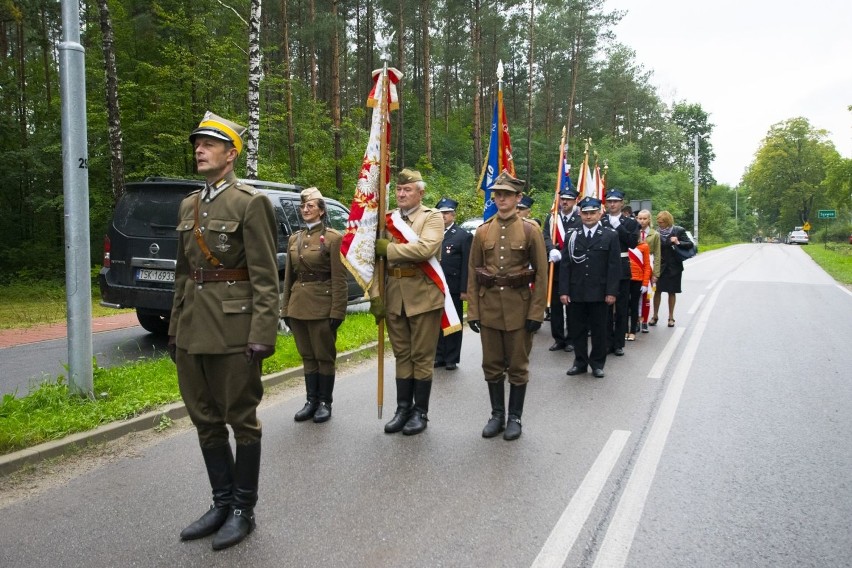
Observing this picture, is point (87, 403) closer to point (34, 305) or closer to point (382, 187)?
point (382, 187)

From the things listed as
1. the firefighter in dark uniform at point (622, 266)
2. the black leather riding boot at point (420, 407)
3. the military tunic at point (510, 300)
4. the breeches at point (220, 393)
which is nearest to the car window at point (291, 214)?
the military tunic at point (510, 300)

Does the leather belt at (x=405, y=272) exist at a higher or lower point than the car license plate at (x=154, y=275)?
higher

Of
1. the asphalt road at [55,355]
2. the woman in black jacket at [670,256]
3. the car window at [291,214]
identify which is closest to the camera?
the asphalt road at [55,355]

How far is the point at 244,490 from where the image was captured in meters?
3.55

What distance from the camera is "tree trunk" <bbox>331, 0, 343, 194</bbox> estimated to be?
24.9 m

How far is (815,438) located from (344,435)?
3872 millimetres

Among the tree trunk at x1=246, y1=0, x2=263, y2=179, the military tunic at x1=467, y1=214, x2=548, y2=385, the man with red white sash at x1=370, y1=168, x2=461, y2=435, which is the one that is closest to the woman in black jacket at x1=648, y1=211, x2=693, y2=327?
the military tunic at x1=467, y1=214, x2=548, y2=385

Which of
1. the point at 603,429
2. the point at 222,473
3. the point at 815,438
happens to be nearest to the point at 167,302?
the point at 222,473

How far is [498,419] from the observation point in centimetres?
544

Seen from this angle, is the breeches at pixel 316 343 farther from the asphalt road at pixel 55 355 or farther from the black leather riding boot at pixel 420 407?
the asphalt road at pixel 55 355

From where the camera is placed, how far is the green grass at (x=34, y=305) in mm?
12812

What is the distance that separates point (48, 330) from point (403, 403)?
8500 mm

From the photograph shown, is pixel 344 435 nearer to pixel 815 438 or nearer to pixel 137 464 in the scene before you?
pixel 137 464

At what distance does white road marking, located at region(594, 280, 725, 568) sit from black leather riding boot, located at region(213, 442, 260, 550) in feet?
6.13
